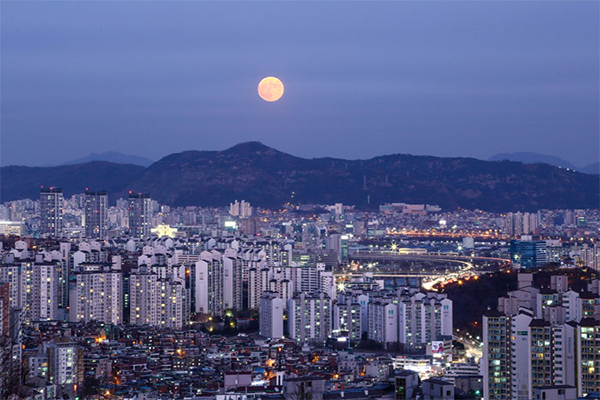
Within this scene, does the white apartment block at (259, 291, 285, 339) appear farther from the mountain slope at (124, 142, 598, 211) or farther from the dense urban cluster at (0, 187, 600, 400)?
the mountain slope at (124, 142, 598, 211)

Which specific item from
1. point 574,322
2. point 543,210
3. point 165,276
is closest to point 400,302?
point 165,276

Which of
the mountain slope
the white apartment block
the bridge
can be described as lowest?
the white apartment block

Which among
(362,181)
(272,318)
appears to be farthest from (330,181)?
(272,318)

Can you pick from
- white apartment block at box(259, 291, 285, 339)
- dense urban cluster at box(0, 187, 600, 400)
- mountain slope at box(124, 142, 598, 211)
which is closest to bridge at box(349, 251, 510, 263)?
dense urban cluster at box(0, 187, 600, 400)

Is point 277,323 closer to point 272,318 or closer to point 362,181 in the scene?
point 272,318

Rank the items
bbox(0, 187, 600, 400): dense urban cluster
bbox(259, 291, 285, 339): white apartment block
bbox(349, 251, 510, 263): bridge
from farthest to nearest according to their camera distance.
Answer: bbox(349, 251, 510, 263): bridge → bbox(259, 291, 285, 339): white apartment block → bbox(0, 187, 600, 400): dense urban cluster

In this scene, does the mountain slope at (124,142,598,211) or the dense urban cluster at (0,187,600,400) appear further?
the mountain slope at (124,142,598,211)

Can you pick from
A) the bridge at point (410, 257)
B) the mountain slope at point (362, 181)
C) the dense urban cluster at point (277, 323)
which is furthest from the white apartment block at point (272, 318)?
the mountain slope at point (362, 181)
